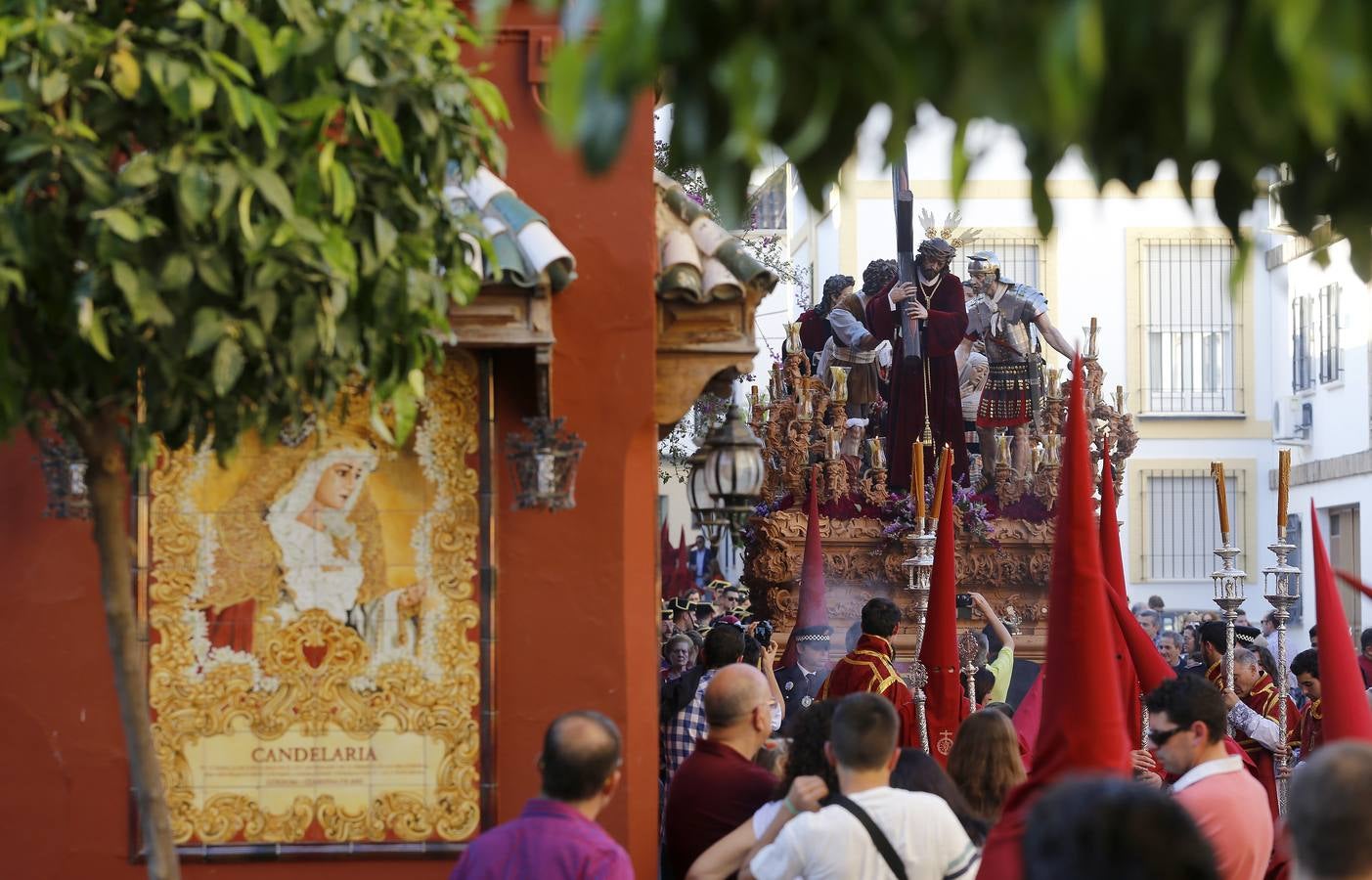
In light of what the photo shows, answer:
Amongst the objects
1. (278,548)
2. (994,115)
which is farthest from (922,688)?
(994,115)

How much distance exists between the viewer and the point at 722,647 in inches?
372

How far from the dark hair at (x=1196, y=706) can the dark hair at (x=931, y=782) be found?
0.80 metres

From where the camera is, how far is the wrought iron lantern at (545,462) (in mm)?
6809

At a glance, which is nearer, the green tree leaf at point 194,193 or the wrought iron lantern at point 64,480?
the green tree leaf at point 194,193

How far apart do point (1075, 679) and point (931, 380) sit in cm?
1444

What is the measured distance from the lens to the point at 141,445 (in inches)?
182

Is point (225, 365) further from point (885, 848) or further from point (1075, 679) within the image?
point (1075, 679)

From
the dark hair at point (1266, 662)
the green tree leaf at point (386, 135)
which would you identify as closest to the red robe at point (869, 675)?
the dark hair at point (1266, 662)

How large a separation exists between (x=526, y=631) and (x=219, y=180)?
3.09 m

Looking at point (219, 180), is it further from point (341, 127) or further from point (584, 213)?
point (584, 213)

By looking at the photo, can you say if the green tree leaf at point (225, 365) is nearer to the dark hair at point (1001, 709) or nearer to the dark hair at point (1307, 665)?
the dark hair at point (1001, 709)

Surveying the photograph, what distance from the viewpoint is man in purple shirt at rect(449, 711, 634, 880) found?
4.66 meters

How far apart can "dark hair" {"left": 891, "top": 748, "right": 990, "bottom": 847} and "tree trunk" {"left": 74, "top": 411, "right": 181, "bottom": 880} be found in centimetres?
242

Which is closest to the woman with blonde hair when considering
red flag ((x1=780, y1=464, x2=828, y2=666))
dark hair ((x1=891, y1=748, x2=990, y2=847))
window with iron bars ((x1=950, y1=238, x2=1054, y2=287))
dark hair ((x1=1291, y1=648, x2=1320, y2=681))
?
dark hair ((x1=891, y1=748, x2=990, y2=847))
